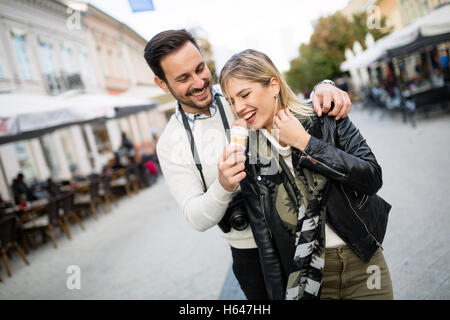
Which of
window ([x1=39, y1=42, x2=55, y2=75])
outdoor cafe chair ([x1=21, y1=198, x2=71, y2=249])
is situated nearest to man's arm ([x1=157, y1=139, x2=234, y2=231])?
outdoor cafe chair ([x1=21, y1=198, x2=71, y2=249])

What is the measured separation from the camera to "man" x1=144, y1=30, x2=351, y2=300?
133 cm

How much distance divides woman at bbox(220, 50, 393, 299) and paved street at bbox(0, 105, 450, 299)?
4.13 feet

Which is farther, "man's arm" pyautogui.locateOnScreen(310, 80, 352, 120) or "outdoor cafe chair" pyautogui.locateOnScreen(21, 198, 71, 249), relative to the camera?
"outdoor cafe chair" pyautogui.locateOnScreen(21, 198, 71, 249)

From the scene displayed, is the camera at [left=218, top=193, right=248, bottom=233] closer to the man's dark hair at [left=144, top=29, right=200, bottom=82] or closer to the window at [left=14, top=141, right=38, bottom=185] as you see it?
the man's dark hair at [left=144, top=29, right=200, bottom=82]

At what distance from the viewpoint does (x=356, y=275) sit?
1349mm

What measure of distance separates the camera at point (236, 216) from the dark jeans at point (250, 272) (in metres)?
0.19

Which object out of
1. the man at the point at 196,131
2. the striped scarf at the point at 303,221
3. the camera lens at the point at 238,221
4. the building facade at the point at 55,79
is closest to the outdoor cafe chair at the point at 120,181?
the building facade at the point at 55,79

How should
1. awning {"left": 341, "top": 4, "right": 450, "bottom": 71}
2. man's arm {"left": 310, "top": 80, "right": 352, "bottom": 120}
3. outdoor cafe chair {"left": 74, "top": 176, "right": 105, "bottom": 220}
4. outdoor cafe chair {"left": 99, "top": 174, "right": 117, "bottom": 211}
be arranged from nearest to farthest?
man's arm {"left": 310, "top": 80, "right": 352, "bottom": 120}, awning {"left": 341, "top": 4, "right": 450, "bottom": 71}, outdoor cafe chair {"left": 74, "top": 176, "right": 105, "bottom": 220}, outdoor cafe chair {"left": 99, "top": 174, "right": 117, "bottom": 211}

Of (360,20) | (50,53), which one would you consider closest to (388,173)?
(50,53)

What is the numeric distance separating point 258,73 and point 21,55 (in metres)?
13.8

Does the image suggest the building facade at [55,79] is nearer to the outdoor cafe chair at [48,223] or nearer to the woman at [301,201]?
the outdoor cafe chair at [48,223]

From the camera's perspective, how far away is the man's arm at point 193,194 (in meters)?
1.23

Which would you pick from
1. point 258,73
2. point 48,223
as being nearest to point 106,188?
point 48,223

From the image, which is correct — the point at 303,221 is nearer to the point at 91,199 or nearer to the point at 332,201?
the point at 332,201
